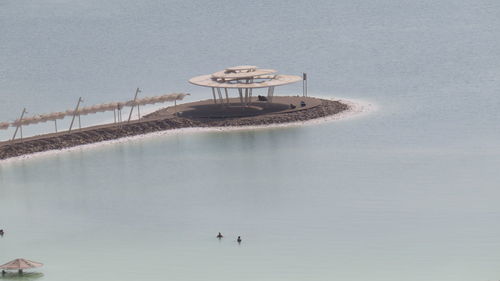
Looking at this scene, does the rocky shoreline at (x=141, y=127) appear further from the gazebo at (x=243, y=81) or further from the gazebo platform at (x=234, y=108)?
the gazebo at (x=243, y=81)

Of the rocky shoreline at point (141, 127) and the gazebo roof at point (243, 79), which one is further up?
the gazebo roof at point (243, 79)

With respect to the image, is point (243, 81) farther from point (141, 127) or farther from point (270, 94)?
point (141, 127)

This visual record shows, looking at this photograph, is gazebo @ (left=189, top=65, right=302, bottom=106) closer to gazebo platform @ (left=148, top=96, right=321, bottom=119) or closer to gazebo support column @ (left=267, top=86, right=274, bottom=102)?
gazebo support column @ (left=267, top=86, right=274, bottom=102)

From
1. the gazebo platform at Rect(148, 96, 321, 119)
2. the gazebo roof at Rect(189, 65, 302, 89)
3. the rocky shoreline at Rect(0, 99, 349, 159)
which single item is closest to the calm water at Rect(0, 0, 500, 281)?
the rocky shoreline at Rect(0, 99, 349, 159)

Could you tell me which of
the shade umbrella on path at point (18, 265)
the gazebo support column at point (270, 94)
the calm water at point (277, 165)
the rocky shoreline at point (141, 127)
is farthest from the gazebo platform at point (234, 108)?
the shade umbrella on path at point (18, 265)

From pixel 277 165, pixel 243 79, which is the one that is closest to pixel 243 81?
A: pixel 243 79

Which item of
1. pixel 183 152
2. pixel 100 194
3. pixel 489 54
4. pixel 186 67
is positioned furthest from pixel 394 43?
pixel 100 194
